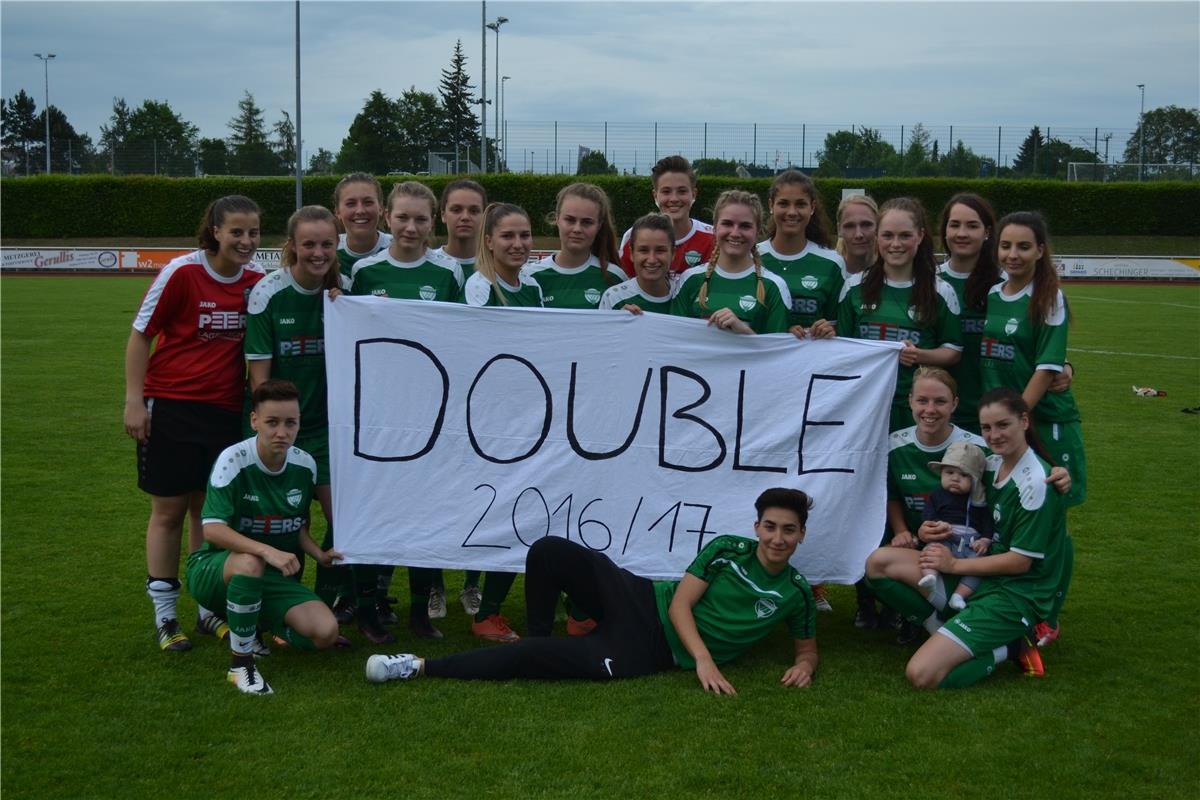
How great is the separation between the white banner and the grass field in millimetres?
567

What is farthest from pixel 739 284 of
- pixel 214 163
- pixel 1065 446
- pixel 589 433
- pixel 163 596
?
pixel 214 163

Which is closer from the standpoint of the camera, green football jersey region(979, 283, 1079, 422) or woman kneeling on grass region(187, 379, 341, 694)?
woman kneeling on grass region(187, 379, 341, 694)

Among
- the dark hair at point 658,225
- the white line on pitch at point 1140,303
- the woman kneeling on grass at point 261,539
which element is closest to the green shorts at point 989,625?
the dark hair at point 658,225

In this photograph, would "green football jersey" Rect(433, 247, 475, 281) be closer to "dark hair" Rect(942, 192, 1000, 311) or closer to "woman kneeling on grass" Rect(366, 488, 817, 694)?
"woman kneeling on grass" Rect(366, 488, 817, 694)

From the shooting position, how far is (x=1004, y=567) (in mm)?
4453

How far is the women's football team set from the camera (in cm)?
444

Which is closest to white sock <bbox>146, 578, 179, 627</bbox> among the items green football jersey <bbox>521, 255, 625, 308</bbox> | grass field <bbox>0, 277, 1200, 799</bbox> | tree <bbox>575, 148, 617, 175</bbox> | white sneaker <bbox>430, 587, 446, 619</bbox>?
grass field <bbox>0, 277, 1200, 799</bbox>

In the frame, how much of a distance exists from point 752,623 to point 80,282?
93.1 ft

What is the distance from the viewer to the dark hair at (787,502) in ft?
14.4

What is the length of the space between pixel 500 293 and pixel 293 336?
92 centimetres

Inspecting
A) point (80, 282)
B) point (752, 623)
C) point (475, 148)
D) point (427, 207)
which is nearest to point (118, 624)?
point (427, 207)

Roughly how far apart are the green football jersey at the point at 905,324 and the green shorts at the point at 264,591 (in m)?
2.70

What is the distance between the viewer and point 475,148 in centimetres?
6450

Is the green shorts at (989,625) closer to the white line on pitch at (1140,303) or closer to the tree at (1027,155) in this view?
the white line on pitch at (1140,303)
